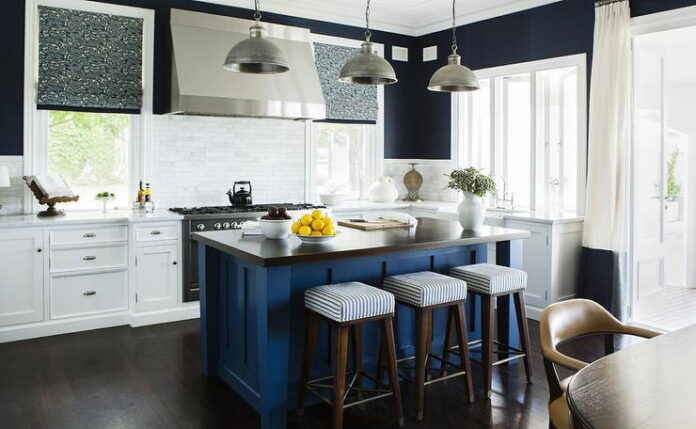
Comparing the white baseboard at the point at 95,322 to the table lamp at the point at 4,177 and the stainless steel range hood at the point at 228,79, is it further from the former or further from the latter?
the stainless steel range hood at the point at 228,79

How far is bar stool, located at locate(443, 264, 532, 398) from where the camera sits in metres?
3.81

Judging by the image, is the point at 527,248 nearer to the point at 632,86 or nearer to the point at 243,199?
the point at 632,86

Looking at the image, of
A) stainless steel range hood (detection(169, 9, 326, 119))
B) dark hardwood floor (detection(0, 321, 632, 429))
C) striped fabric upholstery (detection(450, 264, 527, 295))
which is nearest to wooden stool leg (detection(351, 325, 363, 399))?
dark hardwood floor (detection(0, 321, 632, 429))

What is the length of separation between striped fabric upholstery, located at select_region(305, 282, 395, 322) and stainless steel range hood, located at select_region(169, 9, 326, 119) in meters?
2.86

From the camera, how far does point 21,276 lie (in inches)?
192

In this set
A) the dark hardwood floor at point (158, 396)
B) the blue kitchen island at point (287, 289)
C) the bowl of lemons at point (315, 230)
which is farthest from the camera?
the bowl of lemons at point (315, 230)

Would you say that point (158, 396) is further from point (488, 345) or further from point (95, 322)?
point (488, 345)

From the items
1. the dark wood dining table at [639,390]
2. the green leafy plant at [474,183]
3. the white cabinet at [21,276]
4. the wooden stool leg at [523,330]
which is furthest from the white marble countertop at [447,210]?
the dark wood dining table at [639,390]

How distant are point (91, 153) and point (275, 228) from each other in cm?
301

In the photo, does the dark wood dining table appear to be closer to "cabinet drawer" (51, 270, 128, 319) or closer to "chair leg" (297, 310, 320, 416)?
"chair leg" (297, 310, 320, 416)

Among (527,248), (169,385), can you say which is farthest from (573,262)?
(169,385)

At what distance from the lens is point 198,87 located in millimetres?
5578

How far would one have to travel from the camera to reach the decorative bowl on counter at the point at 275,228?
12.2 ft

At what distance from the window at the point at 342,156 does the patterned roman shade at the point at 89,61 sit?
2.14m
